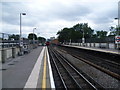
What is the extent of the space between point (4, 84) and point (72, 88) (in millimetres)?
3469

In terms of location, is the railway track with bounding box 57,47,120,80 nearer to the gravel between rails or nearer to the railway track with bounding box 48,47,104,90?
the gravel between rails

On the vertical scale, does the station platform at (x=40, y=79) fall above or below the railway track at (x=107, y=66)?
above

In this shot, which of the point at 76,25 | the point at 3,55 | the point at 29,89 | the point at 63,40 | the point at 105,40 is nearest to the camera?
the point at 29,89

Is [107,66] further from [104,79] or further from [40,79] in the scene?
[40,79]

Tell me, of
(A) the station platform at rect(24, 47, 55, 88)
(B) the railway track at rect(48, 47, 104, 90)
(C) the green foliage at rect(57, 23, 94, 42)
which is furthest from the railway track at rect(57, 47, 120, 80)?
(C) the green foliage at rect(57, 23, 94, 42)

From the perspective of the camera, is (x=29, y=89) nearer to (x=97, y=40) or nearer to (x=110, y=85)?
(x=110, y=85)

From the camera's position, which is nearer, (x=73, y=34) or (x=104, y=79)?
(x=104, y=79)

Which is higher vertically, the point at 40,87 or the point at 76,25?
the point at 76,25

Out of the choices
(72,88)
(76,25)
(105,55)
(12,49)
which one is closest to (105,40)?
(105,55)

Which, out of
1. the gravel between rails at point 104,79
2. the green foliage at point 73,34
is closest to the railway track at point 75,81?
the gravel between rails at point 104,79

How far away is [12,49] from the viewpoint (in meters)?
20.2

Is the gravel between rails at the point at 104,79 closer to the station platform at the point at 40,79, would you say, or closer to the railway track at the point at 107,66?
the railway track at the point at 107,66

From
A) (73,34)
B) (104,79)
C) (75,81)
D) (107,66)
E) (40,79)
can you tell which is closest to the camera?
(40,79)

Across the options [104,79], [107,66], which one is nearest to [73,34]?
[107,66]
